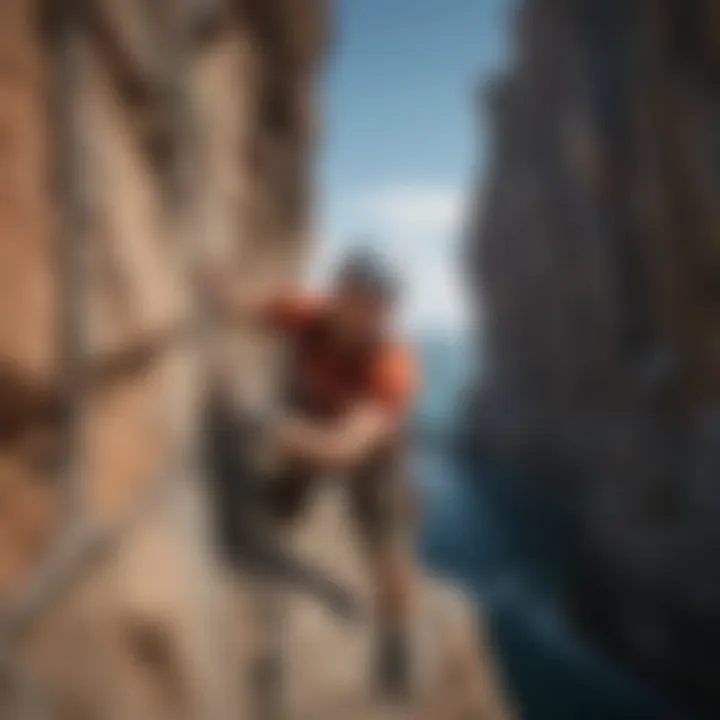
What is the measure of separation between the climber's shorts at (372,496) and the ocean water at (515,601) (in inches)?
38.2

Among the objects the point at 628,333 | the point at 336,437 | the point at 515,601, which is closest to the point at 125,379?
the point at 336,437

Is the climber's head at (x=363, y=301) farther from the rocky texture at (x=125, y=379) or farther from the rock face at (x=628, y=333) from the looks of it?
the rock face at (x=628, y=333)

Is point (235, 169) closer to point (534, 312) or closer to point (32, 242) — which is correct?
point (32, 242)

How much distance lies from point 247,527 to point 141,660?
0.33 meters

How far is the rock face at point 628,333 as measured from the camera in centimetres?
264

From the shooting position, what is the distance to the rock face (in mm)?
2643

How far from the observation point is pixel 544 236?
3.37 metres

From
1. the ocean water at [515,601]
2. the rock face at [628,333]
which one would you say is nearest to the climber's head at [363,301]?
the ocean water at [515,601]

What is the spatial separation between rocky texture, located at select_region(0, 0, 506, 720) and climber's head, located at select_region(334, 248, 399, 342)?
115 millimetres

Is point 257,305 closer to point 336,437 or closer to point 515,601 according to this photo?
point 336,437

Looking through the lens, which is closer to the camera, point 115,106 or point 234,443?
point 115,106

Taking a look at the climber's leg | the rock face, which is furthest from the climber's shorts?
the rock face

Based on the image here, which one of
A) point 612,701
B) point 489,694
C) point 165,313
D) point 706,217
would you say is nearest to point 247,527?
point 165,313

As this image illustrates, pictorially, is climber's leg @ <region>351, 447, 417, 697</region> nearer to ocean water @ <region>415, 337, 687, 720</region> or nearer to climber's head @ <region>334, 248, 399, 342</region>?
climber's head @ <region>334, 248, 399, 342</region>
